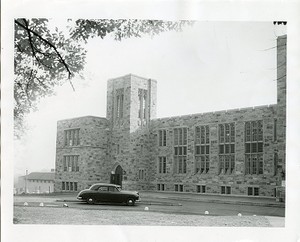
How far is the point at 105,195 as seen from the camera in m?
2.95

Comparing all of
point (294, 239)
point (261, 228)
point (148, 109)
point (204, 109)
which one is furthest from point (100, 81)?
point (294, 239)

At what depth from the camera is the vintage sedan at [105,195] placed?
2938mm

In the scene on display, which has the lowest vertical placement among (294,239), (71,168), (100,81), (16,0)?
(294,239)

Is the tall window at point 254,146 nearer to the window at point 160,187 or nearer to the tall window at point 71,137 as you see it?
the window at point 160,187

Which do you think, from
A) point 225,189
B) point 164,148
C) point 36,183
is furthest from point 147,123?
point 36,183

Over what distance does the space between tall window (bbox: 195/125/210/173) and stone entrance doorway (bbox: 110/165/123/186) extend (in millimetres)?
597

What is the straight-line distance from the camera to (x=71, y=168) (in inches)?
119

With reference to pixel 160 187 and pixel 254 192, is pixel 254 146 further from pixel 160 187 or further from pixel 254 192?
pixel 160 187

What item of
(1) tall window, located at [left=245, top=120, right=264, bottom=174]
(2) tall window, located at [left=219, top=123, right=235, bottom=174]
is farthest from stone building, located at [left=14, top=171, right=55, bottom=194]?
(1) tall window, located at [left=245, top=120, right=264, bottom=174]

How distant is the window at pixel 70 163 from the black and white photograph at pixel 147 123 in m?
0.01

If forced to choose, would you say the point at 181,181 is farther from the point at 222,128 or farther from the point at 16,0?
the point at 16,0

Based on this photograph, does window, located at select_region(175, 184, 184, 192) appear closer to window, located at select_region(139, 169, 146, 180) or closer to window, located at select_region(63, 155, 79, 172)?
window, located at select_region(139, 169, 146, 180)

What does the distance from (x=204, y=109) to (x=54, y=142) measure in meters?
1.16

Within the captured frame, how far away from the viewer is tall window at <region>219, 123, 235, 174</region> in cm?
306
